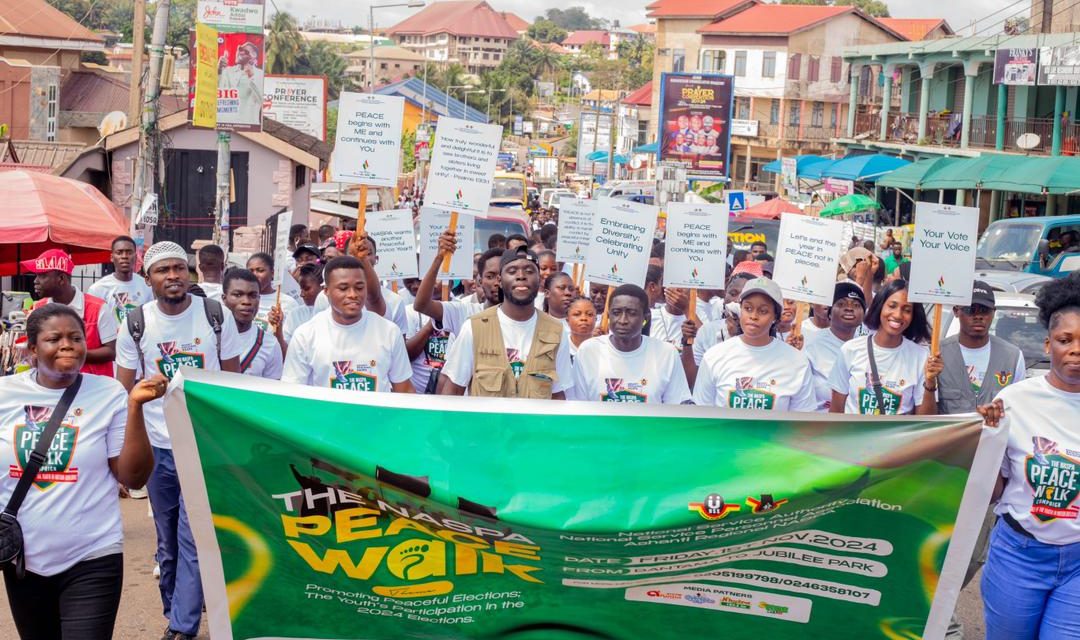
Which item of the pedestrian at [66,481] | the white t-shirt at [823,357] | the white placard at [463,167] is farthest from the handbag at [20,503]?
the white t-shirt at [823,357]

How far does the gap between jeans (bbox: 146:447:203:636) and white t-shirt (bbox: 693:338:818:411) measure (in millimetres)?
2588

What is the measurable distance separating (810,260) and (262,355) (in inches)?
134

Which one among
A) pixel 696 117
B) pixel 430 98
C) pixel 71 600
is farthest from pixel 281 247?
pixel 430 98

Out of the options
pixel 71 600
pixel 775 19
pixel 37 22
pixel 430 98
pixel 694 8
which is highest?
pixel 694 8

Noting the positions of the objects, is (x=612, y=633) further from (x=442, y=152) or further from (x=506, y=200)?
(x=506, y=200)

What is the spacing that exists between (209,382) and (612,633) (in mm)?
1769

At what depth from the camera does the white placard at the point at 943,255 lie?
6.78 meters

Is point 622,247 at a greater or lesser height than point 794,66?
lesser

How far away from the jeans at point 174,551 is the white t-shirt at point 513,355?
144 centimetres

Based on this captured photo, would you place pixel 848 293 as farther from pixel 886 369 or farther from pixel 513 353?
pixel 513 353

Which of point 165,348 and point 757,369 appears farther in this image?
point 165,348

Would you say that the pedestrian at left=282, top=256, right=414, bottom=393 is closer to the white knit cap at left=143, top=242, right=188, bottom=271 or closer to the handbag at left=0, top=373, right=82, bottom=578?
the white knit cap at left=143, top=242, right=188, bottom=271

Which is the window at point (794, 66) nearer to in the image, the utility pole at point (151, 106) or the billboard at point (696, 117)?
the billboard at point (696, 117)

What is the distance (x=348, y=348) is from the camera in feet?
21.5
